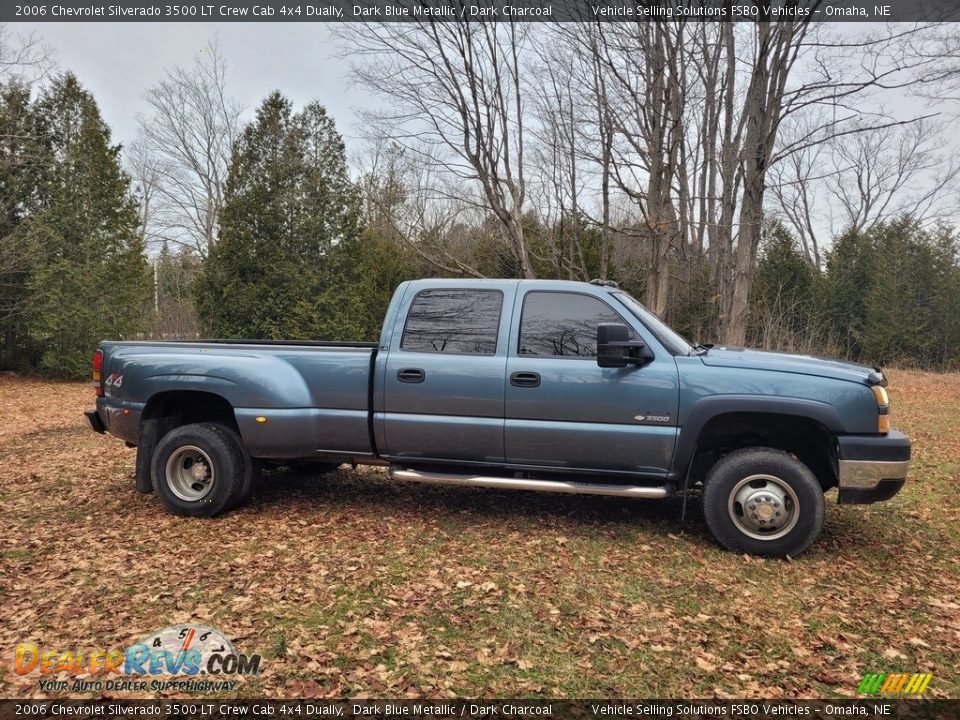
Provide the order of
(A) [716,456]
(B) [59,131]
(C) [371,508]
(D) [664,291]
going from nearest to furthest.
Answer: (A) [716,456] < (C) [371,508] < (D) [664,291] < (B) [59,131]

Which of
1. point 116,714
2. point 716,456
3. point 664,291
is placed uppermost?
point 664,291

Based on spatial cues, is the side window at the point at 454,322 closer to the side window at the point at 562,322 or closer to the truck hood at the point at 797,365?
the side window at the point at 562,322

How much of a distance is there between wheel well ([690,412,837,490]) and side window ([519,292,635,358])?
97 centimetres

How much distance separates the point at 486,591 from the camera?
369cm

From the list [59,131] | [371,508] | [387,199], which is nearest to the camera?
[371,508]

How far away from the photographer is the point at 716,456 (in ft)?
15.2

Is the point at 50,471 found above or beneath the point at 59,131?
beneath

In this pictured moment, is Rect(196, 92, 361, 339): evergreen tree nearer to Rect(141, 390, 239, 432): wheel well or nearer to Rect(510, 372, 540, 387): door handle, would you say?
Rect(141, 390, 239, 432): wheel well

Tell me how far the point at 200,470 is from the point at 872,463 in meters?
4.95

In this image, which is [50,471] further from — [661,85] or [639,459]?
[661,85]

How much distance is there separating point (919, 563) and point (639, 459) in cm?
204

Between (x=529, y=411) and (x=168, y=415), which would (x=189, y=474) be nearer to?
(x=168, y=415)

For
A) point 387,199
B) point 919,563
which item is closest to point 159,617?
point 919,563

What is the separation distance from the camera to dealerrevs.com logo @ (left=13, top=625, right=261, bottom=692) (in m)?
2.74
